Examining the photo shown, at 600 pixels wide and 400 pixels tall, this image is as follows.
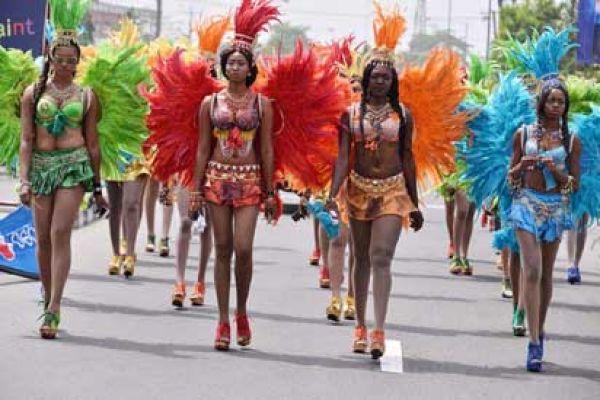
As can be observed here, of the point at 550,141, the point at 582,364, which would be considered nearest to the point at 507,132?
the point at 550,141

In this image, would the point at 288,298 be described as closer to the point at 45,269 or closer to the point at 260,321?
the point at 260,321

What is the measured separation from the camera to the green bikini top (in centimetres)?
1252

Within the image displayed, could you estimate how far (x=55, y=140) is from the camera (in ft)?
41.4

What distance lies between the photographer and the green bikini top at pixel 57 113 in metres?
12.5

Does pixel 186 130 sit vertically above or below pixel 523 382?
above

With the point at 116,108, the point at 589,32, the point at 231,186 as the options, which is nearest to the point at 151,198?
the point at 116,108

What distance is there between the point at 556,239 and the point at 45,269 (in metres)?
3.38

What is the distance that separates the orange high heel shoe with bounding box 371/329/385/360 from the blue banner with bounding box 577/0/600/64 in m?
14.9

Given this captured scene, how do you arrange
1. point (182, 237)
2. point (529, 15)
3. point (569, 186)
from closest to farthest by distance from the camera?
point (569, 186) < point (182, 237) < point (529, 15)

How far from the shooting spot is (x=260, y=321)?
45.4ft

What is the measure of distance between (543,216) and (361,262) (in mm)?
1191

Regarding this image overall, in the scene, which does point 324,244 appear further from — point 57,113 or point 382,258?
point 382,258

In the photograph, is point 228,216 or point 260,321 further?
point 260,321

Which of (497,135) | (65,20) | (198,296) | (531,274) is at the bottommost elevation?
(198,296)
